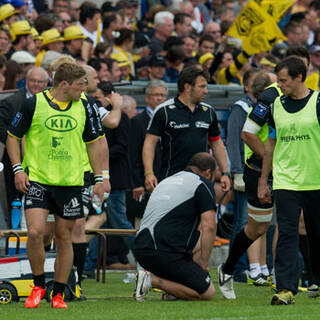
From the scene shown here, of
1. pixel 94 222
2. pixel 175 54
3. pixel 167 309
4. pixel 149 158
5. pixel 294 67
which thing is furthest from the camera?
pixel 175 54

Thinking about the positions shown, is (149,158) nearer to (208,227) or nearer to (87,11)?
(208,227)

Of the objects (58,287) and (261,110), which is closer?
(58,287)

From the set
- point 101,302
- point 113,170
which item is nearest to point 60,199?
point 101,302

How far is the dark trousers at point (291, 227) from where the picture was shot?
29.2ft

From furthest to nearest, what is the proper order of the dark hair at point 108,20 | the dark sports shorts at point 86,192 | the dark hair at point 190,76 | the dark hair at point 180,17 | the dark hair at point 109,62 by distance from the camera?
1. the dark hair at point 180,17
2. the dark hair at point 108,20
3. the dark hair at point 109,62
4. the dark hair at point 190,76
5. the dark sports shorts at point 86,192

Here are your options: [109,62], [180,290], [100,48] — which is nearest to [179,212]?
[180,290]

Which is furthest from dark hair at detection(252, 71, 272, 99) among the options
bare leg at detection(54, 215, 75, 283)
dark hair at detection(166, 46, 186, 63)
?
dark hair at detection(166, 46, 186, 63)

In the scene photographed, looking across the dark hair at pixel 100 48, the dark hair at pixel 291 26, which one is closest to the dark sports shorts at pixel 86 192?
the dark hair at pixel 100 48

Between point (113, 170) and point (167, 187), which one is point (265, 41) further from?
point (167, 187)

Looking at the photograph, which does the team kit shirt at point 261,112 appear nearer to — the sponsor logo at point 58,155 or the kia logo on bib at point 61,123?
the kia logo on bib at point 61,123

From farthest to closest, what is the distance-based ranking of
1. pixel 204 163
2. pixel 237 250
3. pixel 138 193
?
pixel 138 193, pixel 237 250, pixel 204 163

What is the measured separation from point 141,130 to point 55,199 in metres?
4.98

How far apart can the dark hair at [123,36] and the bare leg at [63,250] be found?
28.8 ft

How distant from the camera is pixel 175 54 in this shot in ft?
55.2
